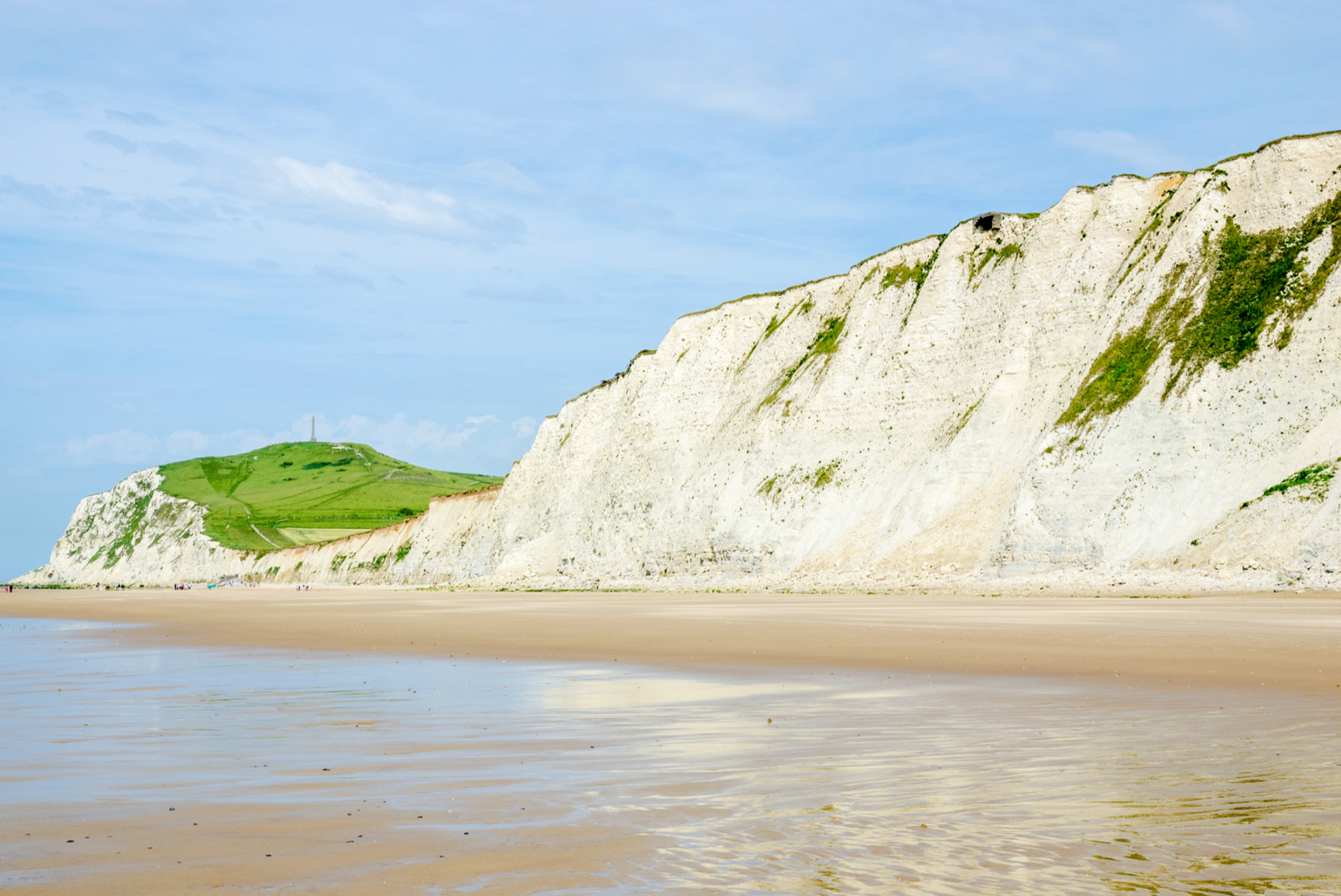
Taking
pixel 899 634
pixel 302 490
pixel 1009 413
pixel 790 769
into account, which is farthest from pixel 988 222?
pixel 302 490

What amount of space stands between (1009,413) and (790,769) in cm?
4125

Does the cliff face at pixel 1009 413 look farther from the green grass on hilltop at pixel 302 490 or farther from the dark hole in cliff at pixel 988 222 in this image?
the green grass on hilltop at pixel 302 490

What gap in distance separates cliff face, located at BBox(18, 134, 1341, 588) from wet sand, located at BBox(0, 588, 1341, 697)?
7873 mm

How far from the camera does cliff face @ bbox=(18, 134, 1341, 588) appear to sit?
1443 inches

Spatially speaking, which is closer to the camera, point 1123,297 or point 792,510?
point 1123,297

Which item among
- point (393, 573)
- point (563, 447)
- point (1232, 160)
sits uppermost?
point (1232, 160)

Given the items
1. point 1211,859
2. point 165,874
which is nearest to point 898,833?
point 1211,859

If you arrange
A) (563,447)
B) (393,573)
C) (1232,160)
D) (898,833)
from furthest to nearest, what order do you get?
(393,573)
(563,447)
(1232,160)
(898,833)

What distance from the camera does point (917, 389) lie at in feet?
168

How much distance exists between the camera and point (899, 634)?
1930cm

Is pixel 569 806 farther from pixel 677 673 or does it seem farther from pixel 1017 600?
pixel 1017 600

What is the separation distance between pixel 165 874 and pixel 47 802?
6.83 ft

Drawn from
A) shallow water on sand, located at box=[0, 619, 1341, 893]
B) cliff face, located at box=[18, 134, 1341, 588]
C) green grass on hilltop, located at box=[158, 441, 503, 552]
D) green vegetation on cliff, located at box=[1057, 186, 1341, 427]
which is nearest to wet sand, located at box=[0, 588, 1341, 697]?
shallow water on sand, located at box=[0, 619, 1341, 893]

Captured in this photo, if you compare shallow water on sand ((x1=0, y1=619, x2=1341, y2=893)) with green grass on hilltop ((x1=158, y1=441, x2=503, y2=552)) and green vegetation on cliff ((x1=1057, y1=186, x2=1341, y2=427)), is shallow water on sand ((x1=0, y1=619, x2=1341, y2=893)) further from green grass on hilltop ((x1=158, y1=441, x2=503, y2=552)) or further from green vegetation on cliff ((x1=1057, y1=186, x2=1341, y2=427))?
green grass on hilltop ((x1=158, y1=441, x2=503, y2=552))
